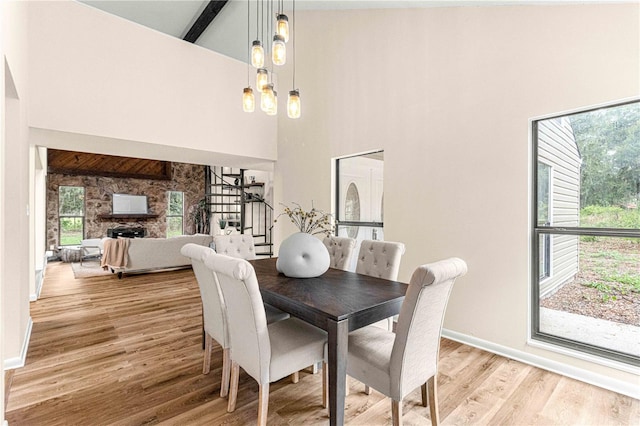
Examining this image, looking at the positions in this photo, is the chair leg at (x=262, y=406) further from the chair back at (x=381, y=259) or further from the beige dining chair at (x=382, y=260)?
the chair back at (x=381, y=259)

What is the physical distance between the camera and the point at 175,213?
10.8m

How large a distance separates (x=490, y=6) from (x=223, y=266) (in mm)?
3242

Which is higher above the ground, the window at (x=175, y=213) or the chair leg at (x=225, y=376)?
the window at (x=175, y=213)

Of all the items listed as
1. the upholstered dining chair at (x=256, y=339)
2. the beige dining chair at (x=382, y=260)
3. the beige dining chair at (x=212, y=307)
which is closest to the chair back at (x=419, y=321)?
the upholstered dining chair at (x=256, y=339)

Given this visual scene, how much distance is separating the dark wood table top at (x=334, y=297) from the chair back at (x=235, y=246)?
950 millimetres

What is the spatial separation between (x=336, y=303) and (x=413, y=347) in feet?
1.50

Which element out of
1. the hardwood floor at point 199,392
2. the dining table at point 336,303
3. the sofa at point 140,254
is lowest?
the hardwood floor at point 199,392

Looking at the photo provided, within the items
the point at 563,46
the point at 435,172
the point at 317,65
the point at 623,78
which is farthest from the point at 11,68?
the point at 623,78

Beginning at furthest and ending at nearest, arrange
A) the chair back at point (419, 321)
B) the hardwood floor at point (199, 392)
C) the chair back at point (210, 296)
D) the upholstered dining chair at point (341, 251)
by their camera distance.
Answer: the upholstered dining chair at point (341, 251), the chair back at point (210, 296), the hardwood floor at point (199, 392), the chair back at point (419, 321)

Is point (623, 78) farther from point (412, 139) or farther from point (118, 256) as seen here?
point (118, 256)

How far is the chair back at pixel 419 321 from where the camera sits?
1.48m

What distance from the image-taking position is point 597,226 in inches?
94.5

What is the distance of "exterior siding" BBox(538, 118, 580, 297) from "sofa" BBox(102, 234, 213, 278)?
19.0 feet

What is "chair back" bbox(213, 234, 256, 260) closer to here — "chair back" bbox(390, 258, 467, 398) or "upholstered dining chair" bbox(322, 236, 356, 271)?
"upholstered dining chair" bbox(322, 236, 356, 271)
